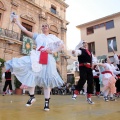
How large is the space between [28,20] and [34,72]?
14.8m

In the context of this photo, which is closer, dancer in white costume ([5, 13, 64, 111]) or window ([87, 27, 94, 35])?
dancer in white costume ([5, 13, 64, 111])

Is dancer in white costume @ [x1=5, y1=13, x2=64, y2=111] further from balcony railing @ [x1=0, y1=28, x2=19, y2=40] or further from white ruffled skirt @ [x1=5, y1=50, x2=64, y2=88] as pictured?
balcony railing @ [x1=0, y1=28, x2=19, y2=40]

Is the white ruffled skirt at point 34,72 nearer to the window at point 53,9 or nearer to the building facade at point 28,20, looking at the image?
the building facade at point 28,20

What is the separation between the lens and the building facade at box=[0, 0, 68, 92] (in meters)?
14.6

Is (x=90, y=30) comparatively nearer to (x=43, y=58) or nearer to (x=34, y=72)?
(x=43, y=58)

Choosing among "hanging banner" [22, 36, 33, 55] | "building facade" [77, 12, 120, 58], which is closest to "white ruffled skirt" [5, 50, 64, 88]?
"hanging banner" [22, 36, 33, 55]

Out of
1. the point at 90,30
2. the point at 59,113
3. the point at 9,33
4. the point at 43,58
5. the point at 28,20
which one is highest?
the point at 90,30

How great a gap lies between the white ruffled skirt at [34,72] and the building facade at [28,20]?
11.4 metres

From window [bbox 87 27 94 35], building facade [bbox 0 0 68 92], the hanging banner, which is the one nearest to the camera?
building facade [bbox 0 0 68 92]

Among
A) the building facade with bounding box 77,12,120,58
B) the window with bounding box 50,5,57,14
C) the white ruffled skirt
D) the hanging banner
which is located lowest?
the white ruffled skirt

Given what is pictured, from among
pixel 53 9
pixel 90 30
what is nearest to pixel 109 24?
pixel 90 30

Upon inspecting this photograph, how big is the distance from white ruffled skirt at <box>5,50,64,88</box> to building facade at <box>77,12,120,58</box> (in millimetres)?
19684

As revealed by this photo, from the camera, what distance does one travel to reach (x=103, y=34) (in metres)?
23.4

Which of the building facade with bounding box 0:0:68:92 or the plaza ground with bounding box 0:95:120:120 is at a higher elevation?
the building facade with bounding box 0:0:68:92
